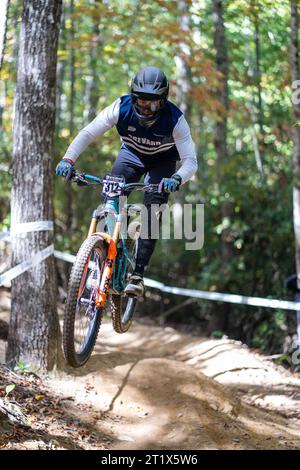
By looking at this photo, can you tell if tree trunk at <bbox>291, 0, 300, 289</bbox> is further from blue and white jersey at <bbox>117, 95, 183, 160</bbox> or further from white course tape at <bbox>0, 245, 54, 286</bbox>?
white course tape at <bbox>0, 245, 54, 286</bbox>

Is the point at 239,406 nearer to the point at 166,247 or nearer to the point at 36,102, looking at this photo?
the point at 36,102

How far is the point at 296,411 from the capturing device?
6309 millimetres

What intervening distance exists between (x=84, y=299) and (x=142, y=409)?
71.7 inches

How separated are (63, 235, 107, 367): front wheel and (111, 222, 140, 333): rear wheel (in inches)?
11.8

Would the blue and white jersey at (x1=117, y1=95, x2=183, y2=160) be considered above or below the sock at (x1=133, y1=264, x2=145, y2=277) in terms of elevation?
above

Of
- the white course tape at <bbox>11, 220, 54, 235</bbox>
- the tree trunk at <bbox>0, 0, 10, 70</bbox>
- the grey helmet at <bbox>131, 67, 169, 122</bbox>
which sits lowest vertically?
the white course tape at <bbox>11, 220, 54, 235</bbox>

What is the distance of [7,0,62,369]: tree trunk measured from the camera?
5648 millimetres

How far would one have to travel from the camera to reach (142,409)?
18.4 feet

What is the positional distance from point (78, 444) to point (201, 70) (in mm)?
7830

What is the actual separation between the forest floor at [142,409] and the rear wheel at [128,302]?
84cm

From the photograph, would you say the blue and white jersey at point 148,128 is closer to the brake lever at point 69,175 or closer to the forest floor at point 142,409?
the brake lever at point 69,175

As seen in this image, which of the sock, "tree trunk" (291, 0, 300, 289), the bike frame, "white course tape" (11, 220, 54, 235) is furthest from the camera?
"tree trunk" (291, 0, 300, 289)

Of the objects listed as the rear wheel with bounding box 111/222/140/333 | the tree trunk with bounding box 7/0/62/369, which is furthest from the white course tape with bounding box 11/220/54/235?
the rear wheel with bounding box 111/222/140/333

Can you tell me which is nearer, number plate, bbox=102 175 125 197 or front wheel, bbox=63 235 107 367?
front wheel, bbox=63 235 107 367
